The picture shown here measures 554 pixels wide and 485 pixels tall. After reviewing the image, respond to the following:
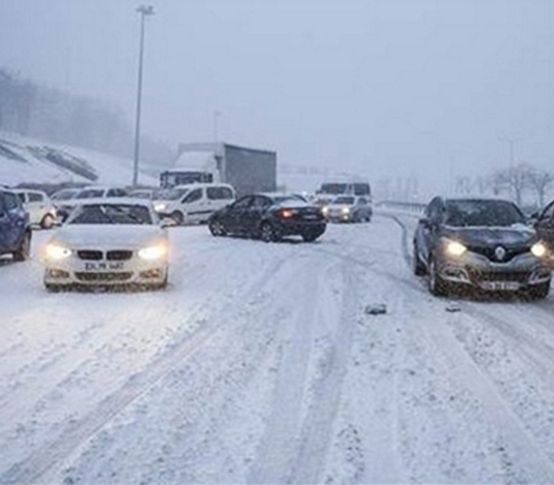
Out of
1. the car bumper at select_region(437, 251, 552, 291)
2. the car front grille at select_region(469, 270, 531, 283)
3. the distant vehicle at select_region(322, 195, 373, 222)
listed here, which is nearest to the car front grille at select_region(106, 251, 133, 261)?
the car bumper at select_region(437, 251, 552, 291)

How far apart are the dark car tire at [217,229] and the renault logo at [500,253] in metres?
15.1

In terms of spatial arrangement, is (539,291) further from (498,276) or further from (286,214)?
(286,214)

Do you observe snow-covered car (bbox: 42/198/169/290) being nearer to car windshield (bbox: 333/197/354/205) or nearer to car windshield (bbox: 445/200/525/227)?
car windshield (bbox: 445/200/525/227)

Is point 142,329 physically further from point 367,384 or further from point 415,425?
point 415,425

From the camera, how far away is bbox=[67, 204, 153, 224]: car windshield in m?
14.1

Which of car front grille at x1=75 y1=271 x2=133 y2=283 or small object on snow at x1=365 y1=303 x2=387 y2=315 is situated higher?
car front grille at x1=75 y1=271 x2=133 y2=283

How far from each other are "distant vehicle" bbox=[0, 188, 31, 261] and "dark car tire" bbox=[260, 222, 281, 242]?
7.95 m

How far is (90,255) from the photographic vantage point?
12.4m

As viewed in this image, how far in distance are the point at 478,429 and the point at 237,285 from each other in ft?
25.7

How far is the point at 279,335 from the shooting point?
943cm

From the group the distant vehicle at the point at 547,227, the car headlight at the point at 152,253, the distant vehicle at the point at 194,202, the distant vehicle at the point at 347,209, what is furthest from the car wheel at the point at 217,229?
the car headlight at the point at 152,253

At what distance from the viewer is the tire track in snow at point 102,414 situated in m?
5.19

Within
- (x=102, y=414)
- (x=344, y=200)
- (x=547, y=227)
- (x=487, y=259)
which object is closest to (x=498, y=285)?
(x=487, y=259)

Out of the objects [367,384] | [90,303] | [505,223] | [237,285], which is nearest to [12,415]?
[367,384]
